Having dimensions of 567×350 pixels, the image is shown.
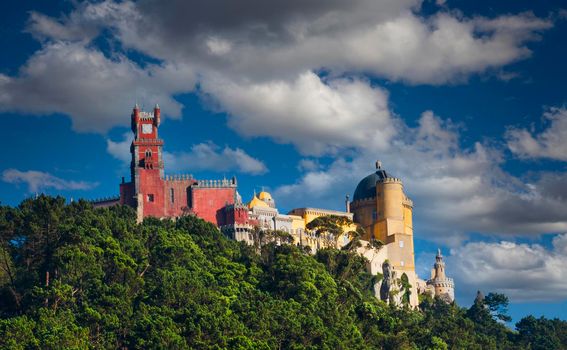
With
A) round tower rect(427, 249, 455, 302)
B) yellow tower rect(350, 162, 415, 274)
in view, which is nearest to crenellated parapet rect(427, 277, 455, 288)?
round tower rect(427, 249, 455, 302)

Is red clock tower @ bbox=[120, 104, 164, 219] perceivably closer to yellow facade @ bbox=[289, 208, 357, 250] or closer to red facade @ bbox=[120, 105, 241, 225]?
red facade @ bbox=[120, 105, 241, 225]

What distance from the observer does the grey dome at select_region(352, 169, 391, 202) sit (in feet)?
430

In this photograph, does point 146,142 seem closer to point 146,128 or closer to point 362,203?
point 146,128

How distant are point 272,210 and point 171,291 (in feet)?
124

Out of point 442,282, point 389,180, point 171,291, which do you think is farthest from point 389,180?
point 171,291

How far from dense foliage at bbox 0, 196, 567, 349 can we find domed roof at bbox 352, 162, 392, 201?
20.9 m

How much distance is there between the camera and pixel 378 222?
420 ft

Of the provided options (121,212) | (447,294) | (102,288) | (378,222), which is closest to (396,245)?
(378,222)

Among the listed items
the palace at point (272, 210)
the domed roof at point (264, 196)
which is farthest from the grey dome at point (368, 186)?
the domed roof at point (264, 196)

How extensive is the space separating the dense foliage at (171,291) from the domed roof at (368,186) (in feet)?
68.6

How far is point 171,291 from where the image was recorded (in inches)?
3307

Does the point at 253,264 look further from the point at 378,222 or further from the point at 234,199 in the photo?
the point at 378,222

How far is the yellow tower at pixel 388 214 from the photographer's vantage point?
12612 cm

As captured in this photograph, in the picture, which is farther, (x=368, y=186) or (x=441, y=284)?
(x=441, y=284)
